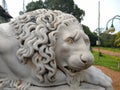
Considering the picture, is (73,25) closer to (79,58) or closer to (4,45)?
(79,58)

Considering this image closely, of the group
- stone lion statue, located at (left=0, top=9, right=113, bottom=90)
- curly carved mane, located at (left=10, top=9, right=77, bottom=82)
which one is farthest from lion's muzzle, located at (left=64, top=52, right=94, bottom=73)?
curly carved mane, located at (left=10, top=9, right=77, bottom=82)

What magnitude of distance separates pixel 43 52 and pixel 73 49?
0.19 meters

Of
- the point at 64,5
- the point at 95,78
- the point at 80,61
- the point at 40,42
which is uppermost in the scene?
the point at 40,42

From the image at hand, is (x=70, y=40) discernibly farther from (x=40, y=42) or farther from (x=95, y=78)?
(x=95, y=78)

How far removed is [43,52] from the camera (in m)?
2.12

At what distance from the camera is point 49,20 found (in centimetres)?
219

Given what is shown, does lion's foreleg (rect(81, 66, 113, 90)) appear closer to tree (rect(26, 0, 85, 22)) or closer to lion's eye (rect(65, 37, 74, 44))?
lion's eye (rect(65, 37, 74, 44))

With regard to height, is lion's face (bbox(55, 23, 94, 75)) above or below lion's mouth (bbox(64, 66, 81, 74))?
above

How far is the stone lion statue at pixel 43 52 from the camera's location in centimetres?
212

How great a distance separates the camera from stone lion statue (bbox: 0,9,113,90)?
2.12m

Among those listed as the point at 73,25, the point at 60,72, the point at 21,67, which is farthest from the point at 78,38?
the point at 21,67

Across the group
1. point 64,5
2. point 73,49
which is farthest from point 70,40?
point 64,5

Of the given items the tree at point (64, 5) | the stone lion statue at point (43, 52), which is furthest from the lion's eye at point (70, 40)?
the tree at point (64, 5)

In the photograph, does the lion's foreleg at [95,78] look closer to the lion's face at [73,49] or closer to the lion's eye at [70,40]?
the lion's face at [73,49]
